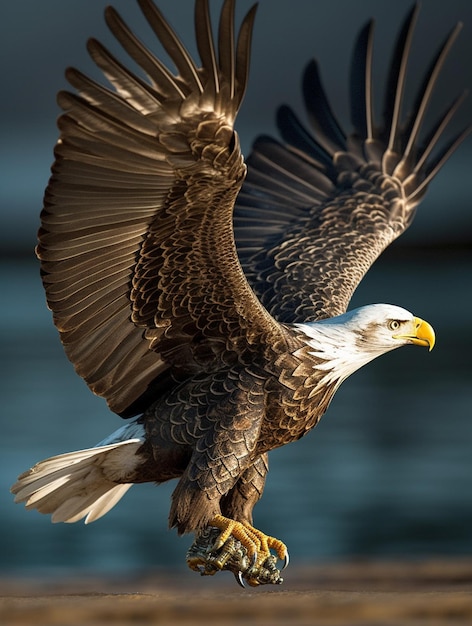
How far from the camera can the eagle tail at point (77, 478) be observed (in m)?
5.20

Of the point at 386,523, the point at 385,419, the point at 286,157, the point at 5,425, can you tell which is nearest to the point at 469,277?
the point at 385,419

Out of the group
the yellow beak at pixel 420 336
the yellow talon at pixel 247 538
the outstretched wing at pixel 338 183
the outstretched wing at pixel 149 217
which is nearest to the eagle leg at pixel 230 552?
the yellow talon at pixel 247 538

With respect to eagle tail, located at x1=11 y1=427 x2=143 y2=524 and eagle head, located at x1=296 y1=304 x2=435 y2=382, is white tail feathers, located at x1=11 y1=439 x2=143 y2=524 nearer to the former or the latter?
eagle tail, located at x1=11 y1=427 x2=143 y2=524

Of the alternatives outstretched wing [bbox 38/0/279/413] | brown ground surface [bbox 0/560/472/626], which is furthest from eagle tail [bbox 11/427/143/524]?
brown ground surface [bbox 0/560/472/626]

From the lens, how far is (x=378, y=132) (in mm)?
6980

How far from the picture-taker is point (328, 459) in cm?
1160

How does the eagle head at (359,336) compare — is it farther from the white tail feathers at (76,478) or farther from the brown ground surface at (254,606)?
the brown ground surface at (254,606)

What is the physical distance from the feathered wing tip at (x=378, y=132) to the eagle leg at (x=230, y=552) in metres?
2.30

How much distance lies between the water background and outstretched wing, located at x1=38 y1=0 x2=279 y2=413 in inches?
136

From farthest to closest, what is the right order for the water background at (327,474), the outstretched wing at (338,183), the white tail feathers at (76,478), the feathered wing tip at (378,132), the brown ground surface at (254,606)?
the water background at (327,474) < the feathered wing tip at (378,132) < the outstretched wing at (338,183) < the brown ground surface at (254,606) < the white tail feathers at (76,478)

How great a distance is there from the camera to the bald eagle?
4.50 metres

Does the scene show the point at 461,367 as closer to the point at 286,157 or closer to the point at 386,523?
the point at 386,523

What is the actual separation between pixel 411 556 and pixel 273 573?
393 centimetres

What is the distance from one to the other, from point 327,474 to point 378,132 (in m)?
4.67
